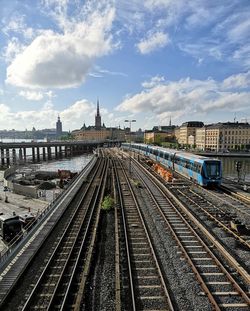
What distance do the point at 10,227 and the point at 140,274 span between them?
14.4 metres

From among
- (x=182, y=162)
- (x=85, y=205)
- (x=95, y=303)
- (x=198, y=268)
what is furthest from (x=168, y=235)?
(x=182, y=162)

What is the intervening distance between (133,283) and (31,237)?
29.1 ft

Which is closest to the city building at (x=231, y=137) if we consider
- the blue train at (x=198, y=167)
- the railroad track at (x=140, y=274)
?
the blue train at (x=198, y=167)

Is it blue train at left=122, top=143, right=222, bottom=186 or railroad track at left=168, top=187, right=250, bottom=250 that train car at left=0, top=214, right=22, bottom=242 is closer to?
railroad track at left=168, top=187, right=250, bottom=250

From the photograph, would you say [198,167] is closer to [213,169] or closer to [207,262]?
[213,169]

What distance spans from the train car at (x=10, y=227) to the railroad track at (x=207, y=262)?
1175 cm

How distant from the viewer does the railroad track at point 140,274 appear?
1203cm

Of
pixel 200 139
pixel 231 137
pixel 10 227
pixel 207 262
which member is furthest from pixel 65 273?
pixel 200 139

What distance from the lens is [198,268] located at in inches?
592

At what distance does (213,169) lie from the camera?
35969 millimetres

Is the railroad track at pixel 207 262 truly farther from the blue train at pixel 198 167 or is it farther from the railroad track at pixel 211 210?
the blue train at pixel 198 167

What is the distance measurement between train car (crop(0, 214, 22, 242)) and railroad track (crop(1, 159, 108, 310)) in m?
4.62

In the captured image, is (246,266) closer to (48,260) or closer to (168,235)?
(168,235)

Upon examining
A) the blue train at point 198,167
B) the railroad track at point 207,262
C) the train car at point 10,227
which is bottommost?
the train car at point 10,227
